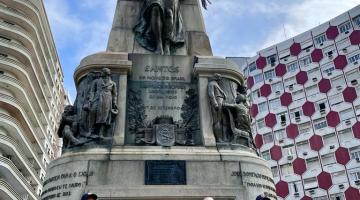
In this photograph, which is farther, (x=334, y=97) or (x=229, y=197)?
(x=334, y=97)

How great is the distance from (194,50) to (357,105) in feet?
107

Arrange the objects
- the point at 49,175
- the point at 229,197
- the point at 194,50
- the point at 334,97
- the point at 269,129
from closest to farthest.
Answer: the point at 229,197 < the point at 49,175 < the point at 194,50 < the point at 334,97 < the point at 269,129

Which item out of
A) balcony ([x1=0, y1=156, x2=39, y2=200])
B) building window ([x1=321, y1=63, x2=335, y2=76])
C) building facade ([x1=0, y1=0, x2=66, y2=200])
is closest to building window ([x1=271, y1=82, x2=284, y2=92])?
building window ([x1=321, y1=63, x2=335, y2=76])

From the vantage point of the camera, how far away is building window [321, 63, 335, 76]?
43.0 metres

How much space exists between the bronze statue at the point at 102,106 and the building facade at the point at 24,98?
24.4 meters

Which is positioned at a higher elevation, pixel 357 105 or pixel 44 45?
pixel 44 45

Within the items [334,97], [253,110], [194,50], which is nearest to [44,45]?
[253,110]

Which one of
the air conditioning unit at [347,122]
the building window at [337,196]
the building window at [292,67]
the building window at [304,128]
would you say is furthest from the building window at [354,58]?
the building window at [337,196]

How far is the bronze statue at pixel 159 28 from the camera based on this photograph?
11.6 meters

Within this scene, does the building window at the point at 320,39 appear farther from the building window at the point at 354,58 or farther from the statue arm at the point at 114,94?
the statue arm at the point at 114,94

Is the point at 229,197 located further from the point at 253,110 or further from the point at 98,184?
the point at 253,110

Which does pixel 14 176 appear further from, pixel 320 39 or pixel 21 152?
pixel 320 39

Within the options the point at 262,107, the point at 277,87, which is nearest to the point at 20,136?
the point at 262,107

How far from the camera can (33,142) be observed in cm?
4175
